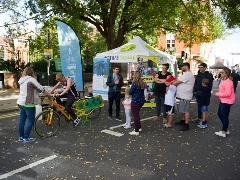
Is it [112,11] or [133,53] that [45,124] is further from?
[112,11]

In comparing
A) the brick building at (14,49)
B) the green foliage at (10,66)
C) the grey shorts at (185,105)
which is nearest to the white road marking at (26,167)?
the grey shorts at (185,105)

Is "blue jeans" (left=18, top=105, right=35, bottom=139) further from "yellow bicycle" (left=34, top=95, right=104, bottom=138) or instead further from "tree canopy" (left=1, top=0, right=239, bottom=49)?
"tree canopy" (left=1, top=0, right=239, bottom=49)

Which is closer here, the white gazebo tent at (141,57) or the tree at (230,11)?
the white gazebo tent at (141,57)

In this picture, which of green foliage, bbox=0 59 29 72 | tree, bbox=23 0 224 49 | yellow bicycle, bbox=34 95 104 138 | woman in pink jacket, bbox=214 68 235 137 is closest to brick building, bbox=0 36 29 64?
green foliage, bbox=0 59 29 72

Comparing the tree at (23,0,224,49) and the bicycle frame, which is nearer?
the bicycle frame

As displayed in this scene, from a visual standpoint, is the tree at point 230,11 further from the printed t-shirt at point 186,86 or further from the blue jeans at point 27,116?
the blue jeans at point 27,116

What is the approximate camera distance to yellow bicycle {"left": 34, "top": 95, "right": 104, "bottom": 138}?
6.55 metres

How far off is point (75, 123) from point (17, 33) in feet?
49.8

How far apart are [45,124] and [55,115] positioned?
341 millimetres

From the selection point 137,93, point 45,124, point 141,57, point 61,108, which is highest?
point 141,57

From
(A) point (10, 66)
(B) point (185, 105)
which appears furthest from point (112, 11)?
(B) point (185, 105)

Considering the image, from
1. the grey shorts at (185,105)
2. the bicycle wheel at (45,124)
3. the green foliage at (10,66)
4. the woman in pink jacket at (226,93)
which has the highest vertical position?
the green foliage at (10,66)

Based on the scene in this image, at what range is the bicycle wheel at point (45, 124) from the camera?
6.46 m

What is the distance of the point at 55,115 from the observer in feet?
22.3
